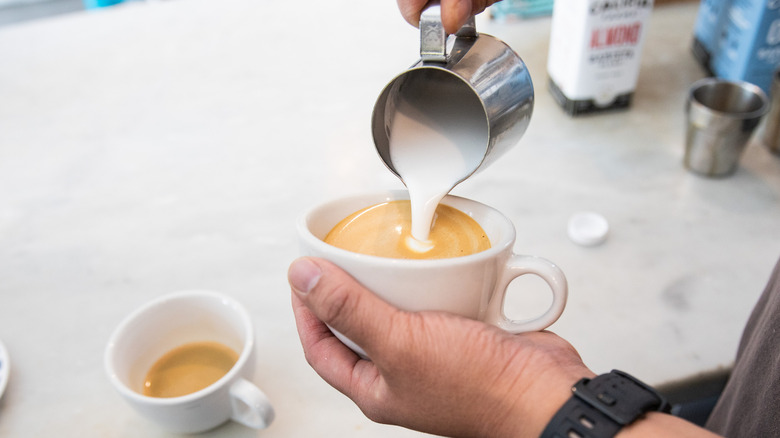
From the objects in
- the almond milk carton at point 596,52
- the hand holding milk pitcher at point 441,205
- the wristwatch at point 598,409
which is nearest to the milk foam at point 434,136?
the hand holding milk pitcher at point 441,205

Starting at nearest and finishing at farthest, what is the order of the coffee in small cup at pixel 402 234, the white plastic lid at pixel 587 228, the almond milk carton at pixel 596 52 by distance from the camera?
the coffee in small cup at pixel 402 234 < the white plastic lid at pixel 587 228 < the almond milk carton at pixel 596 52

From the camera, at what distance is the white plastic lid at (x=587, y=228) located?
3.18 feet

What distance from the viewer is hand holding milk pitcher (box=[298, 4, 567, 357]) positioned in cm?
55

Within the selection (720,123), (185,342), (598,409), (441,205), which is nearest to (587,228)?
(720,123)

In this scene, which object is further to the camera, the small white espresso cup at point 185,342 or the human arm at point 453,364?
the small white espresso cup at point 185,342

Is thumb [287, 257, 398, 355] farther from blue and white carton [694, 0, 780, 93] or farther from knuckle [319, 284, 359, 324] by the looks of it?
blue and white carton [694, 0, 780, 93]

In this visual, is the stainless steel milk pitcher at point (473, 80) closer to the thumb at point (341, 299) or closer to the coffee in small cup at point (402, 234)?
the coffee in small cup at point (402, 234)

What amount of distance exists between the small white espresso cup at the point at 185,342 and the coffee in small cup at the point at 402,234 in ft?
0.62

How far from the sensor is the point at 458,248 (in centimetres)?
63

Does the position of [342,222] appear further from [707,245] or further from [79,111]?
[79,111]

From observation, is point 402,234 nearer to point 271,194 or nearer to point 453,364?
point 453,364

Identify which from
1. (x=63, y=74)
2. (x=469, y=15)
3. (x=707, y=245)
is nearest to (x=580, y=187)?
(x=707, y=245)

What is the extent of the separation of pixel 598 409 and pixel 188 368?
1.63 ft

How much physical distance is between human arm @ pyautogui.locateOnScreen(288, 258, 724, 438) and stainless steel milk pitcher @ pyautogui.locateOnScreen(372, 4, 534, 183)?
18 centimetres
